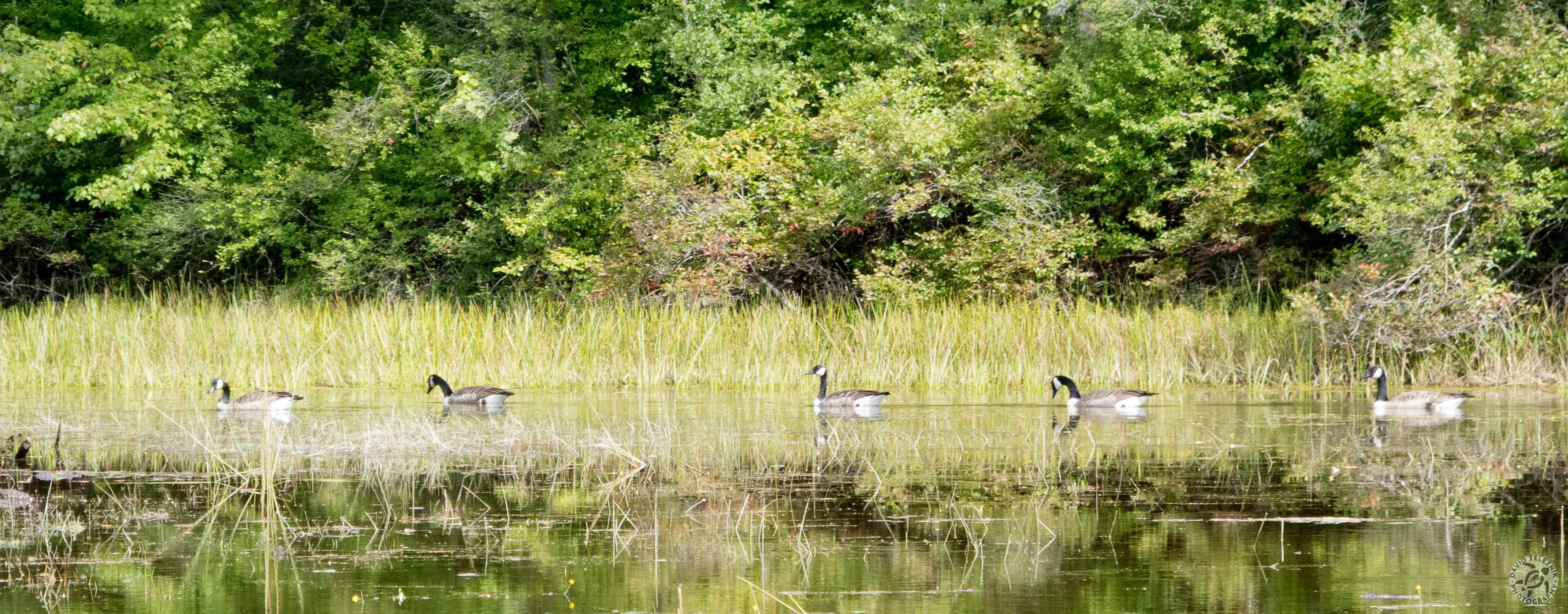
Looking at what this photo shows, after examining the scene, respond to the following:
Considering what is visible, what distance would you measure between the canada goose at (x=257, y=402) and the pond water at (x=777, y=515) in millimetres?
1051

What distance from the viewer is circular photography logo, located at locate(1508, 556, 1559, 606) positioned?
546 centimetres

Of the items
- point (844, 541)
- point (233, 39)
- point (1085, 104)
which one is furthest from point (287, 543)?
point (233, 39)

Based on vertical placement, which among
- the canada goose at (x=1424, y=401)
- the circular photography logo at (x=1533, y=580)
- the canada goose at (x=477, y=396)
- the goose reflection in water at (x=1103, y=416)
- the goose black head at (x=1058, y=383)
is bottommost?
the circular photography logo at (x=1533, y=580)

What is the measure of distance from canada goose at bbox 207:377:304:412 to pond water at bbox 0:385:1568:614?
1.05m

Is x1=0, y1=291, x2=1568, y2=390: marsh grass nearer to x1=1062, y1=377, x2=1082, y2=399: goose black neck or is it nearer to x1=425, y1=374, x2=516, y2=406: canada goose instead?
x1=425, y1=374, x2=516, y2=406: canada goose

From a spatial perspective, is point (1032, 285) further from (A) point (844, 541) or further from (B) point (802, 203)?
(A) point (844, 541)

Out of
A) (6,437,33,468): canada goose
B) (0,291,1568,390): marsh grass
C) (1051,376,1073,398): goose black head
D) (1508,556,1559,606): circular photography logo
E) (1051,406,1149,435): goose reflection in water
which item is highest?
(0,291,1568,390): marsh grass

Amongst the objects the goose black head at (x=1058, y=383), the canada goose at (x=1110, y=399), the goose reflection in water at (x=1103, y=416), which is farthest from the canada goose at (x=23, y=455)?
the goose black head at (x=1058, y=383)

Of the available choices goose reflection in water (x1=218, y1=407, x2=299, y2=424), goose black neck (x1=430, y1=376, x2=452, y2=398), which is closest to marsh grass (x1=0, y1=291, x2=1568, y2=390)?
goose black neck (x1=430, y1=376, x2=452, y2=398)

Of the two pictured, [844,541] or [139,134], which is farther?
[139,134]

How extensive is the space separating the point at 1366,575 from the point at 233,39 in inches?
906

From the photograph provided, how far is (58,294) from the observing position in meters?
27.1

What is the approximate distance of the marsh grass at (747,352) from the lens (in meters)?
17.6

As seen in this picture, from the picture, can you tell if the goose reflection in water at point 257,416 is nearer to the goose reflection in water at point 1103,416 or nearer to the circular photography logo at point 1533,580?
the goose reflection in water at point 1103,416
